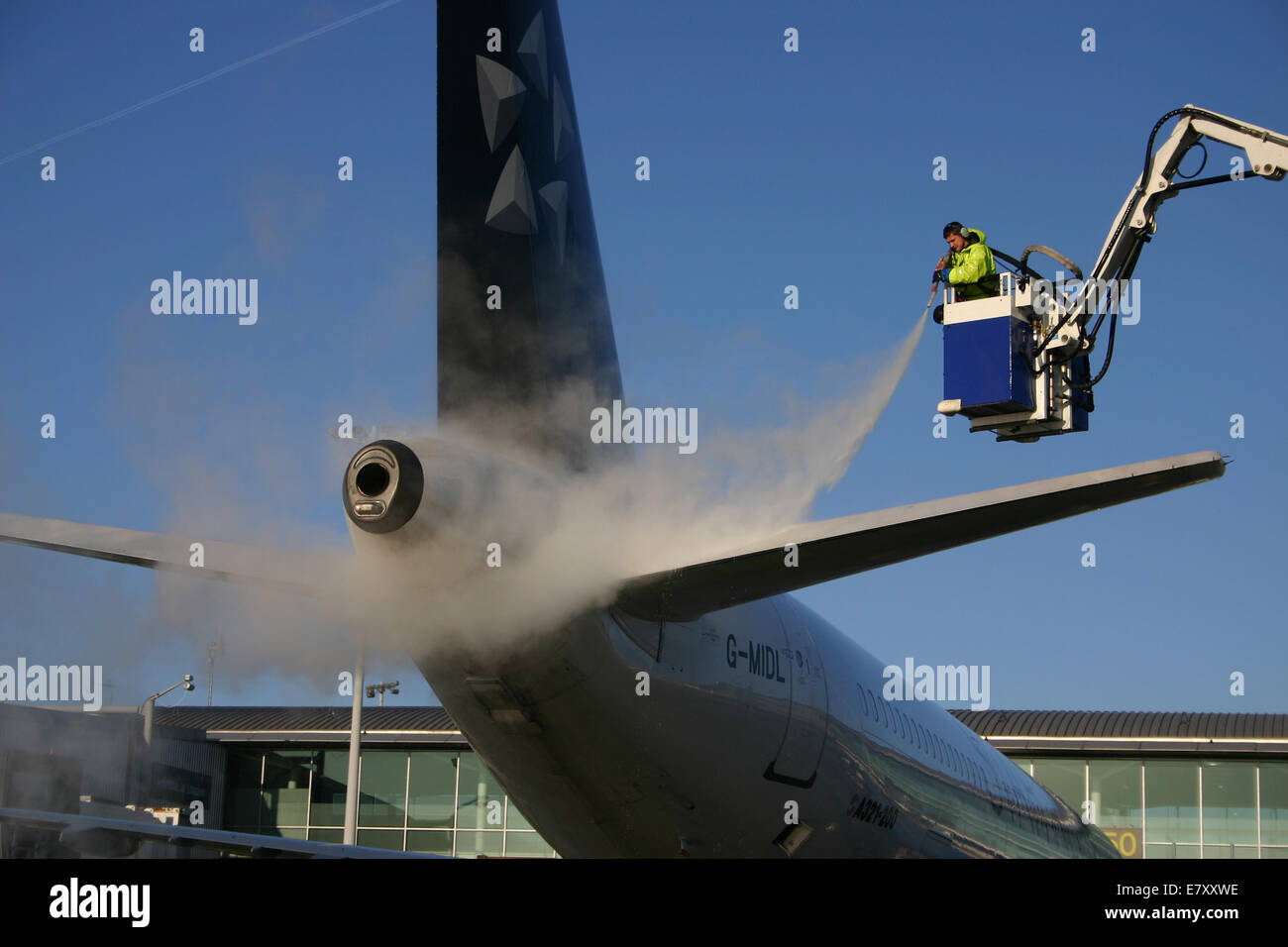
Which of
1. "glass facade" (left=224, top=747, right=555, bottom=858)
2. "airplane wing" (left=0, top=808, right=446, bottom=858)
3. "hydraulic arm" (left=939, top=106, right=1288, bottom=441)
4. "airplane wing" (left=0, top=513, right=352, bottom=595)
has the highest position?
"hydraulic arm" (left=939, top=106, right=1288, bottom=441)

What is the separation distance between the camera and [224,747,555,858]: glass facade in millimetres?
37094

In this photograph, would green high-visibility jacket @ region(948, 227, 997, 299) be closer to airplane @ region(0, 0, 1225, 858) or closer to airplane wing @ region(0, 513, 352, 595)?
airplane @ region(0, 0, 1225, 858)

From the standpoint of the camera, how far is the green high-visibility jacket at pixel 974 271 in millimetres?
10711

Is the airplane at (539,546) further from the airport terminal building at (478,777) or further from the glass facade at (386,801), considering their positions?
the glass facade at (386,801)

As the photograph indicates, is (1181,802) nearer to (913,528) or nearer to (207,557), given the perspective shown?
(913,528)

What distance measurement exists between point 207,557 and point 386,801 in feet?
104

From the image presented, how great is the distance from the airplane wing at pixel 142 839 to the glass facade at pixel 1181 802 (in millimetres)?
25800

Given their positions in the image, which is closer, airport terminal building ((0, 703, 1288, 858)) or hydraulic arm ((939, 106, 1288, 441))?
hydraulic arm ((939, 106, 1288, 441))

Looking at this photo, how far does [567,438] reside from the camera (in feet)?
28.5

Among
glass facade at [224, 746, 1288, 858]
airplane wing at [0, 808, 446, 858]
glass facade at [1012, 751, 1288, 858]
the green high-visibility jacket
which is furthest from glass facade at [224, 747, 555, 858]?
the green high-visibility jacket

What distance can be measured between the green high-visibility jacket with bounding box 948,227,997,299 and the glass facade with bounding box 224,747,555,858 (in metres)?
28.5

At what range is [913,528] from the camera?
732cm

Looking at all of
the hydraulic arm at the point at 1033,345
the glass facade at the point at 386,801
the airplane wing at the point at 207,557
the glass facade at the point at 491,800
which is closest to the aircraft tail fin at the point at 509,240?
the airplane wing at the point at 207,557
